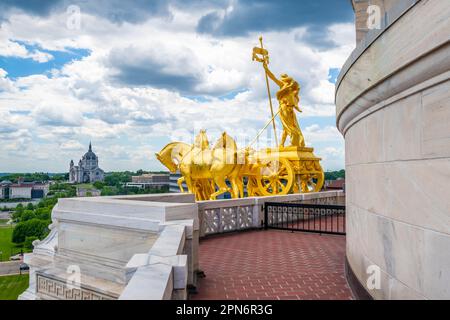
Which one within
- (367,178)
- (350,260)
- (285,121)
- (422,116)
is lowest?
(350,260)

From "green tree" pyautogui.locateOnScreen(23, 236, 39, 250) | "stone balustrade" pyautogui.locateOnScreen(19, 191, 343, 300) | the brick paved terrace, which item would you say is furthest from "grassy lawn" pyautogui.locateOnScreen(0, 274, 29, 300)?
the brick paved terrace

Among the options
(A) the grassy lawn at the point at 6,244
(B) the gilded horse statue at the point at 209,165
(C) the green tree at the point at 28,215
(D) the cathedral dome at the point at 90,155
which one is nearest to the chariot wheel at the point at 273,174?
(B) the gilded horse statue at the point at 209,165

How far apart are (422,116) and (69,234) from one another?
702 cm

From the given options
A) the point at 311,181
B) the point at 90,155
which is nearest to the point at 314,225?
the point at 311,181

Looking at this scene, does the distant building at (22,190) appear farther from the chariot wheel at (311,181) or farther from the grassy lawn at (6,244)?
the chariot wheel at (311,181)

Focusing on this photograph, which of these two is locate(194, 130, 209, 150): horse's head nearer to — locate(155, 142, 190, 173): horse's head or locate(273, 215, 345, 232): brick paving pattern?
locate(155, 142, 190, 173): horse's head

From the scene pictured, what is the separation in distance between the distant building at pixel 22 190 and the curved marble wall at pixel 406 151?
129835 millimetres

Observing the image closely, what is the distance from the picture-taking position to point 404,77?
3012 millimetres

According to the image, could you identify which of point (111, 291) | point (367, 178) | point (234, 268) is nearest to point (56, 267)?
point (111, 291)

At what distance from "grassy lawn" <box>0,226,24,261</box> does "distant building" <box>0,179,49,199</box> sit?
25.4 meters

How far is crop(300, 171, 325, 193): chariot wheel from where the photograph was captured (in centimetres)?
1571

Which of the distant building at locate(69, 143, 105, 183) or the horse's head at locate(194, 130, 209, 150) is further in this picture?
the distant building at locate(69, 143, 105, 183)

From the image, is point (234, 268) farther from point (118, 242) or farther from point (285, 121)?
point (285, 121)

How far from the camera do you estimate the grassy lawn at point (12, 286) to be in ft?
140
